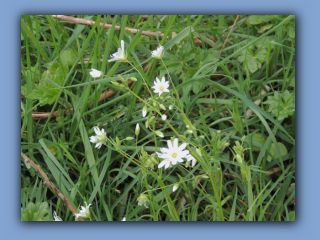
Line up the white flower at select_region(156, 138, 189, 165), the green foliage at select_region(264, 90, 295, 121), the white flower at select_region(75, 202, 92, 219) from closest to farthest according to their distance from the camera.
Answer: the white flower at select_region(156, 138, 189, 165) → the white flower at select_region(75, 202, 92, 219) → the green foliage at select_region(264, 90, 295, 121)

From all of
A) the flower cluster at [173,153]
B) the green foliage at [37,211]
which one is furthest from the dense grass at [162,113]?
the flower cluster at [173,153]

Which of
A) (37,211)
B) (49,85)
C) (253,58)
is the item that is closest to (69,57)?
(49,85)

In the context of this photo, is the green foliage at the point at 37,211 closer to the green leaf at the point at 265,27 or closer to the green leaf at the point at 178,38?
the green leaf at the point at 178,38

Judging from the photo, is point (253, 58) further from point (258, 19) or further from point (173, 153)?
point (173, 153)

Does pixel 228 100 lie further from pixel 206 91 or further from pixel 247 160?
pixel 247 160

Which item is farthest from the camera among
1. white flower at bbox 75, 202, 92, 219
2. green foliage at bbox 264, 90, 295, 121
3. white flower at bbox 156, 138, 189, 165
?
green foliage at bbox 264, 90, 295, 121

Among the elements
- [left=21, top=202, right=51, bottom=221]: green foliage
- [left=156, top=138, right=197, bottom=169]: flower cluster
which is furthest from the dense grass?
[left=156, top=138, right=197, bottom=169]: flower cluster

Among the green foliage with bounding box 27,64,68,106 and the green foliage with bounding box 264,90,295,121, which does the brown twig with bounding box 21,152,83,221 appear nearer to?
the green foliage with bounding box 27,64,68,106
